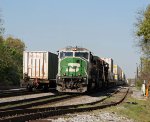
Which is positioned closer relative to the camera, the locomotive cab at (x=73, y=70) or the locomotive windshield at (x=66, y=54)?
the locomotive cab at (x=73, y=70)

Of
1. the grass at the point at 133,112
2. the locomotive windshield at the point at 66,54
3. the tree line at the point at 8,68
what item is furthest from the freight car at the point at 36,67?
the tree line at the point at 8,68

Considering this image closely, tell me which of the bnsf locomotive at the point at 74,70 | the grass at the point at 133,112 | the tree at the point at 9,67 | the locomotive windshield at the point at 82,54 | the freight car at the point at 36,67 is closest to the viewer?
the grass at the point at 133,112

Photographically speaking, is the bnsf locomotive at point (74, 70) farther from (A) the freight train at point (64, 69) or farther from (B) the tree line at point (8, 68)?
(B) the tree line at point (8, 68)

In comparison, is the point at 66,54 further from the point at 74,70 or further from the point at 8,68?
the point at 8,68

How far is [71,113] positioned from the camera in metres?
16.3

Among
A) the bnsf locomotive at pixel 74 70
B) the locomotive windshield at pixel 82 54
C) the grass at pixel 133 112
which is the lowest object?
the grass at pixel 133 112

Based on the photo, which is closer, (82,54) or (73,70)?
(73,70)

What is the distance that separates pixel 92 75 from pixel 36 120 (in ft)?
72.4

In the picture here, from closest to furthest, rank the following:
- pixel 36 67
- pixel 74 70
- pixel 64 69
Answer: pixel 74 70
pixel 64 69
pixel 36 67

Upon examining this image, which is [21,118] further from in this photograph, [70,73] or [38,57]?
[38,57]

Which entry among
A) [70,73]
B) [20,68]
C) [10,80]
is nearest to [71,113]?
[70,73]

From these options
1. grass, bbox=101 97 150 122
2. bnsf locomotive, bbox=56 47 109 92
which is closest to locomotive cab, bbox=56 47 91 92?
bnsf locomotive, bbox=56 47 109 92

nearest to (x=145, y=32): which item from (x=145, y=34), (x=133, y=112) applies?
(x=145, y=34)

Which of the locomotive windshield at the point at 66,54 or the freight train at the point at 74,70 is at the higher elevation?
the locomotive windshield at the point at 66,54
